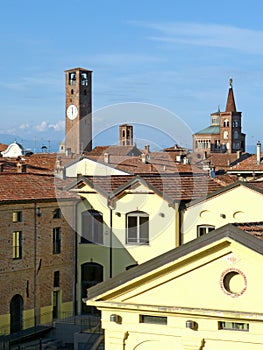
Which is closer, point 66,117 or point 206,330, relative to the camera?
point 206,330

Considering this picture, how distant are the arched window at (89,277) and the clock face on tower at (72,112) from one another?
2563 inches

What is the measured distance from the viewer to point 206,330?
44.5 ft

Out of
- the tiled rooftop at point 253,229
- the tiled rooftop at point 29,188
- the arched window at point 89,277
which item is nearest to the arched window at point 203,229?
the arched window at point 89,277

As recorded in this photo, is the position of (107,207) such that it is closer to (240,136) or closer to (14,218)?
(14,218)

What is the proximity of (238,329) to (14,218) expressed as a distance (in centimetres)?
1825

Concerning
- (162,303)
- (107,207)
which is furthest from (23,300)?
(162,303)

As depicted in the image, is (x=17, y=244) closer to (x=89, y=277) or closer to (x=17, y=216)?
(x=17, y=216)

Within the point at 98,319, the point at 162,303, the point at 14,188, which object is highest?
the point at 14,188

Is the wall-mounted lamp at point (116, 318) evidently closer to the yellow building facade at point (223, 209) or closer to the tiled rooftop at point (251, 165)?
the yellow building facade at point (223, 209)

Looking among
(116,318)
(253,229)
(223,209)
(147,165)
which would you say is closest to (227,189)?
(223,209)

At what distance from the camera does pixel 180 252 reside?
13492 millimetres

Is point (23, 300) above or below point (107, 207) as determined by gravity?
below

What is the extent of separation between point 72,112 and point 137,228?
6705 centimetres

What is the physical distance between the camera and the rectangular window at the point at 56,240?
32.3 metres
